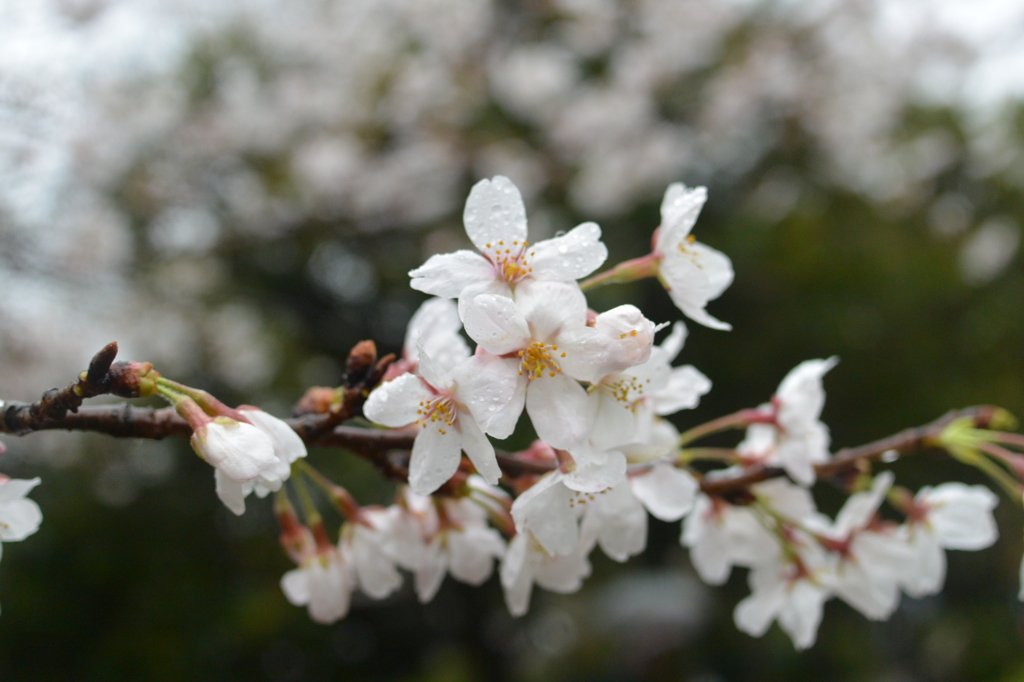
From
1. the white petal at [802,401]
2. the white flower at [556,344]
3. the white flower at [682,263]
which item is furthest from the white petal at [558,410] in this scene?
the white petal at [802,401]

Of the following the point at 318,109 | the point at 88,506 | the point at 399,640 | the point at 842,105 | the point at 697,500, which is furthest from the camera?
the point at 842,105

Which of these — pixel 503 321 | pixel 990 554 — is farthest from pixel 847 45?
pixel 503 321

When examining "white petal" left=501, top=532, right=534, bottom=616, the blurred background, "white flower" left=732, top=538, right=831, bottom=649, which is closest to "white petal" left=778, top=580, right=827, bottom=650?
"white flower" left=732, top=538, right=831, bottom=649

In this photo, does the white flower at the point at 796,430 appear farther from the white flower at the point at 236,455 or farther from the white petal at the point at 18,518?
the white petal at the point at 18,518

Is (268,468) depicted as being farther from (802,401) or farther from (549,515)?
(802,401)

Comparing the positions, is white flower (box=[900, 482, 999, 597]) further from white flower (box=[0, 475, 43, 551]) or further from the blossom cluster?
white flower (box=[0, 475, 43, 551])

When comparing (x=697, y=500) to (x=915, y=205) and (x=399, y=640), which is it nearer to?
(x=399, y=640)
